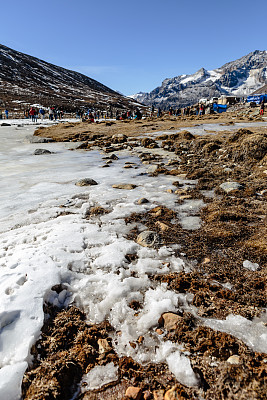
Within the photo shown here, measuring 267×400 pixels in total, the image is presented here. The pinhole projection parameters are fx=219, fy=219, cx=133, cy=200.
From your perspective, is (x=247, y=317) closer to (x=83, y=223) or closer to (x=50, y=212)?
(x=83, y=223)

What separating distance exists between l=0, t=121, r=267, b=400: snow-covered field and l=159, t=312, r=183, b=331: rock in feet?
0.19

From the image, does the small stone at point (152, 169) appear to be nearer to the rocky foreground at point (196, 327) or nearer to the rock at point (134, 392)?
the rocky foreground at point (196, 327)

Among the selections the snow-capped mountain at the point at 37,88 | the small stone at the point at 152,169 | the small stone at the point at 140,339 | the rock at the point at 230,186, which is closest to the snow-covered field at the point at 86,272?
the small stone at the point at 140,339

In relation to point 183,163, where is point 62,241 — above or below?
below

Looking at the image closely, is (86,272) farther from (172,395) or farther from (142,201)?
(142,201)

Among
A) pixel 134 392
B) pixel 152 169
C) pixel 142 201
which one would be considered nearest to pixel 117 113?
pixel 152 169

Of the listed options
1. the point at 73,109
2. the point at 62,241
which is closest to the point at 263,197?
the point at 62,241

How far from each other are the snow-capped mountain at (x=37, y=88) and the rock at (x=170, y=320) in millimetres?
72908

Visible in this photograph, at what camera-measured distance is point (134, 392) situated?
160cm

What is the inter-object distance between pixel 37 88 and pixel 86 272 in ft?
381

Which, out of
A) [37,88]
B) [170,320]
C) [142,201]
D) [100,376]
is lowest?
[100,376]

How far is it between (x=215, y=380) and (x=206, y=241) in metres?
2.09

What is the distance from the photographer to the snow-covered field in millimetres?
1923

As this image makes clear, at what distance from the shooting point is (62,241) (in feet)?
11.4
